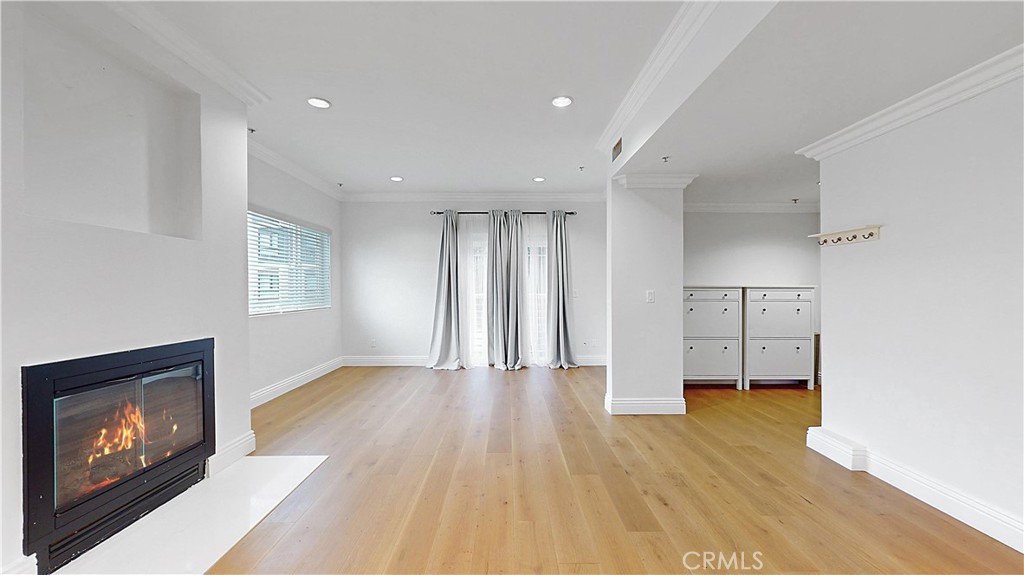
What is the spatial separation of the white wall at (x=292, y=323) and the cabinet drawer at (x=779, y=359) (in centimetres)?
521

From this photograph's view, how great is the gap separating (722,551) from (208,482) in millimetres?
2770

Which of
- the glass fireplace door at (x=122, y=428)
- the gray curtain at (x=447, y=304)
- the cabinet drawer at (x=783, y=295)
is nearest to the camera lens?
the glass fireplace door at (x=122, y=428)

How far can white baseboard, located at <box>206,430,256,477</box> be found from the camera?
8.34ft

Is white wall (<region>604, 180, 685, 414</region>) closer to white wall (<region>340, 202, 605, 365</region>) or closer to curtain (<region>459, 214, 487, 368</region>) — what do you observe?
white wall (<region>340, 202, 605, 365</region>)

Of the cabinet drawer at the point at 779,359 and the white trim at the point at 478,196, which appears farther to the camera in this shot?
the white trim at the point at 478,196

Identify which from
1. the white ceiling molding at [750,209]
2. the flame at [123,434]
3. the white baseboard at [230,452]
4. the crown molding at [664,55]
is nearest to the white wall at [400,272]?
the white ceiling molding at [750,209]

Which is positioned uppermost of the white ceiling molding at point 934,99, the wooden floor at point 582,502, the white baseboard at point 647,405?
the white ceiling molding at point 934,99

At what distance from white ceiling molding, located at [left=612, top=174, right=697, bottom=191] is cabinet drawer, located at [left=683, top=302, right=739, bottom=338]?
164 centimetres

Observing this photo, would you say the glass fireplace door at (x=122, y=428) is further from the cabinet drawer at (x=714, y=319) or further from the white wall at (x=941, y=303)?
the cabinet drawer at (x=714, y=319)

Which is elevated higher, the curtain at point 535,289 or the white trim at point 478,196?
the white trim at point 478,196

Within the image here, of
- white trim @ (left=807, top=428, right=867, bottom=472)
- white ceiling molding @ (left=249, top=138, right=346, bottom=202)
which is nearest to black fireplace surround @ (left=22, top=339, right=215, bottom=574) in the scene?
white ceiling molding @ (left=249, top=138, right=346, bottom=202)

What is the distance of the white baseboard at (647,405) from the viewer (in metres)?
3.80

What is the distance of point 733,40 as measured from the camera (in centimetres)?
167

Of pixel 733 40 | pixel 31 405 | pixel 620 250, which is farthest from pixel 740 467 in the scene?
pixel 31 405
